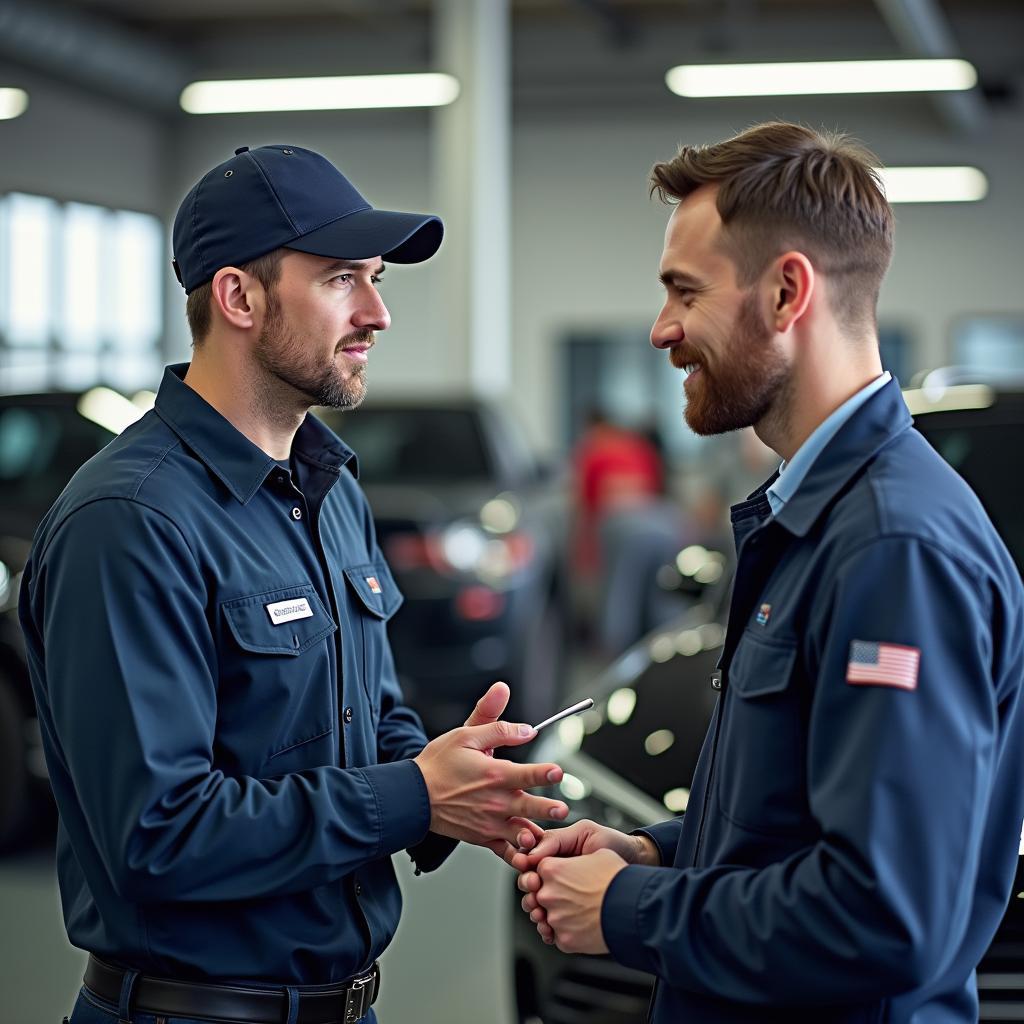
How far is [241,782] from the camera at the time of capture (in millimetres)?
1761

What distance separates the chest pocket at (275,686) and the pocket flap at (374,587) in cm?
17

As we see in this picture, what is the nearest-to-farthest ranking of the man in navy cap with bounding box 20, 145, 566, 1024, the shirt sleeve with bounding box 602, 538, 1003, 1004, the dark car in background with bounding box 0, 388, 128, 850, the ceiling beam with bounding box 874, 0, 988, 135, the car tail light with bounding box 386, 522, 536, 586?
the shirt sleeve with bounding box 602, 538, 1003, 1004
the man in navy cap with bounding box 20, 145, 566, 1024
the dark car in background with bounding box 0, 388, 128, 850
the car tail light with bounding box 386, 522, 536, 586
the ceiling beam with bounding box 874, 0, 988, 135

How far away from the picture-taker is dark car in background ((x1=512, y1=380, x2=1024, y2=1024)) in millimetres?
2637

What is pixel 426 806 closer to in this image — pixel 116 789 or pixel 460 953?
pixel 116 789

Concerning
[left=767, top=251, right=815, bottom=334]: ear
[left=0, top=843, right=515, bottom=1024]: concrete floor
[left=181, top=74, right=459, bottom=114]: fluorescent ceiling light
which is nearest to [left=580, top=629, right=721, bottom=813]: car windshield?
[left=0, top=843, right=515, bottom=1024]: concrete floor

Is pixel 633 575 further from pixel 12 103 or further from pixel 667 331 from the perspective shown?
pixel 12 103

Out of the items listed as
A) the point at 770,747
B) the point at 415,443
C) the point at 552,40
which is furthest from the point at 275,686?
the point at 552,40

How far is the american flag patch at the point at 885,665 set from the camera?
52.5 inches

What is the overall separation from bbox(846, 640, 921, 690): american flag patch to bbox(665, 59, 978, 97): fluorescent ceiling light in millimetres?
9896

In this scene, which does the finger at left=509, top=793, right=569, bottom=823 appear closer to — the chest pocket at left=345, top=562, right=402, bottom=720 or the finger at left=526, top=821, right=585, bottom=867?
the finger at left=526, top=821, right=585, bottom=867

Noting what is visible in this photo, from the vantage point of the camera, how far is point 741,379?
1.62m

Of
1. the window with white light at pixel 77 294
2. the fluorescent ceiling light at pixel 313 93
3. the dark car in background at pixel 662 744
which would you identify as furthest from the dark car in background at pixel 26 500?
the window with white light at pixel 77 294

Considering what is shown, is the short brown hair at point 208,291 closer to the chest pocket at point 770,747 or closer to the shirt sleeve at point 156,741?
the shirt sleeve at point 156,741

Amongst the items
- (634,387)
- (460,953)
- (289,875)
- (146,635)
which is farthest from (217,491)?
(634,387)
